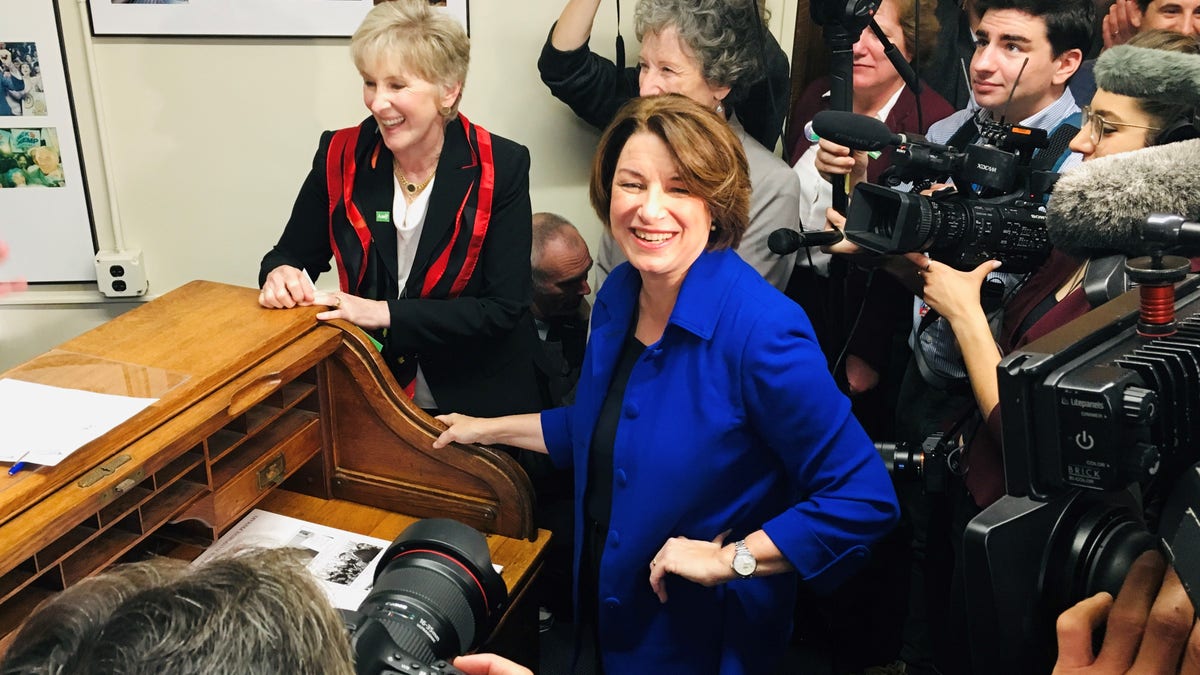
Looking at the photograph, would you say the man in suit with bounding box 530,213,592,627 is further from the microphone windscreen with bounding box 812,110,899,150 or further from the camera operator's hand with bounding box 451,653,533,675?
the camera operator's hand with bounding box 451,653,533,675

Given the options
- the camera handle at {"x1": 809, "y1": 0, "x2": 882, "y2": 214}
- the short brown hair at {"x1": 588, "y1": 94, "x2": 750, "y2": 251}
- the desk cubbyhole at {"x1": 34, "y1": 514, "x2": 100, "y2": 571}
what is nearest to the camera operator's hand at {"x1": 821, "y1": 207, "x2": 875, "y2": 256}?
the camera handle at {"x1": 809, "y1": 0, "x2": 882, "y2": 214}

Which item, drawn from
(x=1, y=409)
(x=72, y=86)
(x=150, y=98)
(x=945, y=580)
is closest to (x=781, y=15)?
(x=945, y=580)

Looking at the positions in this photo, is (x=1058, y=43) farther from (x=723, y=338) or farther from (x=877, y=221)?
(x=723, y=338)

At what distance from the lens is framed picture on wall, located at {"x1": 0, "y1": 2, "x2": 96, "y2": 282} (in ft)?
10.3

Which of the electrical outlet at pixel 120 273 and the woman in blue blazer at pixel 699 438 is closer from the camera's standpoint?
the woman in blue blazer at pixel 699 438

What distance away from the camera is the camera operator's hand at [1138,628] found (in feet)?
2.94

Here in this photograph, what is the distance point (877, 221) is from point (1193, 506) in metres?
1.12

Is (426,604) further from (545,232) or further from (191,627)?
(545,232)

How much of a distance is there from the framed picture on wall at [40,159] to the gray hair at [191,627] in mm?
2808

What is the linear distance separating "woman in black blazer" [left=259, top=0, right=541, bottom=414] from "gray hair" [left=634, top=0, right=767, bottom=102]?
521mm

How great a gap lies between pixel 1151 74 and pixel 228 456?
5.25ft

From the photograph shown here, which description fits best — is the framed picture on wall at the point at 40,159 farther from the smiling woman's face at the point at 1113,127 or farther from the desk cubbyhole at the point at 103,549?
the smiling woman's face at the point at 1113,127

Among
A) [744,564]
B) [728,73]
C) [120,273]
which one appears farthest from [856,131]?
[120,273]

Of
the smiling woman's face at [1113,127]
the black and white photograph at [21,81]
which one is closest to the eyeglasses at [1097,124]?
the smiling woman's face at [1113,127]
